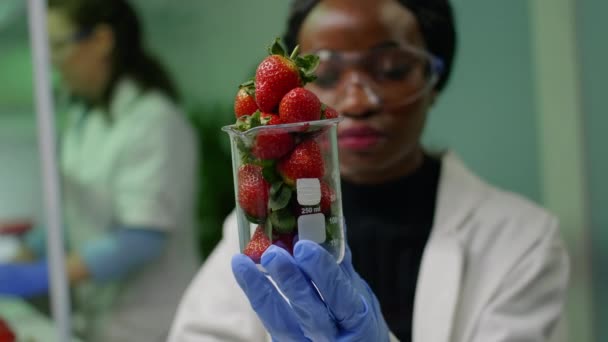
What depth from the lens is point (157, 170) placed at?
2.11 metres

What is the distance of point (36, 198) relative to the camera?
2.43 metres

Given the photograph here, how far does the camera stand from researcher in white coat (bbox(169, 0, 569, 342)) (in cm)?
136

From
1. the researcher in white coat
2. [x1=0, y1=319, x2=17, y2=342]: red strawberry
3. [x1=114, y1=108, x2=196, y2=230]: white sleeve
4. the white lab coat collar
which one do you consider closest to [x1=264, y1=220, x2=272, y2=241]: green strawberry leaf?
the researcher in white coat

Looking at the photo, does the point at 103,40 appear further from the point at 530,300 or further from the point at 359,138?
the point at 530,300

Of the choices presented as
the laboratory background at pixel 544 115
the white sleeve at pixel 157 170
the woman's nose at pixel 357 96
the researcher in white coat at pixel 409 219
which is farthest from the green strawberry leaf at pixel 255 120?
Result: the white sleeve at pixel 157 170

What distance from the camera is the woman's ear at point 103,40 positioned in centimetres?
218

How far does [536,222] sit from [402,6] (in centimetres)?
51

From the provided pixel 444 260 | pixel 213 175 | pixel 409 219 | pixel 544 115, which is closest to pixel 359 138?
pixel 409 219

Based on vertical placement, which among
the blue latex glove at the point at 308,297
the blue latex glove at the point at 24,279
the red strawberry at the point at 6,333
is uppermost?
the blue latex glove at the point at 308,297

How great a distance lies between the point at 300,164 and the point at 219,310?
0.68 metres

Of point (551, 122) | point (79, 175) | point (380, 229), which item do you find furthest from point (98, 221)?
point (551, 122)

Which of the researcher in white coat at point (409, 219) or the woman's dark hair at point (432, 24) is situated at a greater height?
the woman's dark hair at point (432, 24)

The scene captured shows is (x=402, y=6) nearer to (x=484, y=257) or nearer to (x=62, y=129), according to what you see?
(x=484, y=257)

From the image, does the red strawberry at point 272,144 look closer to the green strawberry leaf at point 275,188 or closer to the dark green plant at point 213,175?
the green strawberry leaf at point 275,188
